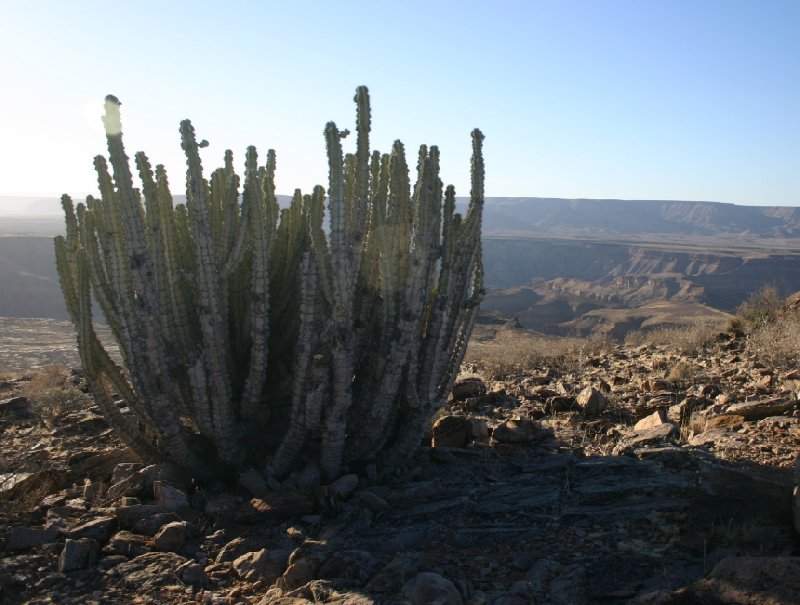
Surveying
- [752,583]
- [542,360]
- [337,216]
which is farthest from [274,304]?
[542,360]

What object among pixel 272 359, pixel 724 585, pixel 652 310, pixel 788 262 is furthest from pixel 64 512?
pixel 788 262

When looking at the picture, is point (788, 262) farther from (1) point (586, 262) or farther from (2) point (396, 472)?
(2) point (396, 472)

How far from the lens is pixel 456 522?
437 centimetres

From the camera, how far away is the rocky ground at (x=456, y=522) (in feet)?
11.3

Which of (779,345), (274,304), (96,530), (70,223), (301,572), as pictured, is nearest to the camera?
(301,572)

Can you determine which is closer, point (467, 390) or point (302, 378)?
point (302, 378)

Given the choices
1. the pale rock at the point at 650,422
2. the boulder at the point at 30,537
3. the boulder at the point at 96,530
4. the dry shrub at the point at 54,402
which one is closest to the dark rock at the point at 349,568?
the boulder at the point at 96,530

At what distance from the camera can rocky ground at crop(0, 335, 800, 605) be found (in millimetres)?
3457

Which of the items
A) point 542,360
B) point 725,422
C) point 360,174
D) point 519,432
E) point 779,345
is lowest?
point 542,360

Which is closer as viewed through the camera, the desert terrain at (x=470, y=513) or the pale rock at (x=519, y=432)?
the desert terrain at (x=470, y=513)

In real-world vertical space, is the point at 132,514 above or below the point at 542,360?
above

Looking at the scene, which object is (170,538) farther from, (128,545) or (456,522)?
(456,522)

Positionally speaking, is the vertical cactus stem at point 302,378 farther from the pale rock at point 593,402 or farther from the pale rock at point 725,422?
the pale rock at point 725,422

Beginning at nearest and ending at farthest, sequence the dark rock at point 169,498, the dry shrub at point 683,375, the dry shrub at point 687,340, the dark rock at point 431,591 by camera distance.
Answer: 1. the dark rock at point 431,591
2. the dark rock at point 169,498
3. the dry shrub at point 683,375
4. the dry shrub at point 687,340
